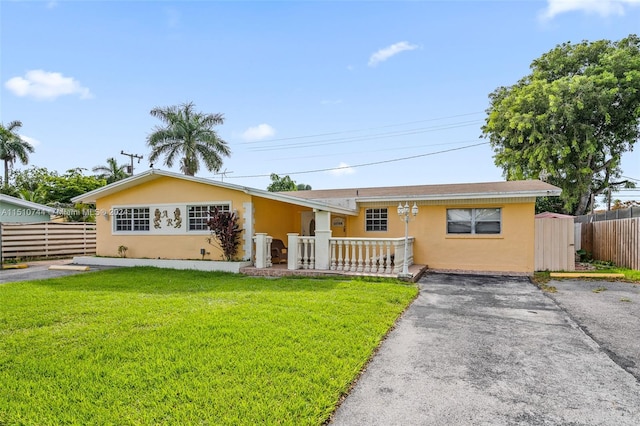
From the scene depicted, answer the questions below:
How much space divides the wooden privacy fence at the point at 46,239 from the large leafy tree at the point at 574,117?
22032 mm

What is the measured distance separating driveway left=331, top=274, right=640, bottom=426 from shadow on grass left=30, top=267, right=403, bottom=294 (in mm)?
3207

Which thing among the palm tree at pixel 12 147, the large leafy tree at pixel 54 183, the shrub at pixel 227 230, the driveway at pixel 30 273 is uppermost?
the palm tree at pixel 12 147

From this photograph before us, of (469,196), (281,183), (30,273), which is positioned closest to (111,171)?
(281,183)

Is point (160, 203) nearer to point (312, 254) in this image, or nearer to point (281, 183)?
point (312, 254)

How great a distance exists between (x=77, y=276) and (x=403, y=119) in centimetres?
2017

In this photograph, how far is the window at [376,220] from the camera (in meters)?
12.5

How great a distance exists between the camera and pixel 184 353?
3.88 m

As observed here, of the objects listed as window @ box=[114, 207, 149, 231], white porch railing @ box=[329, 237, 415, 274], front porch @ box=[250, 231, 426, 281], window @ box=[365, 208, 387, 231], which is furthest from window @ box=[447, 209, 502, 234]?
window @ box=[114, 207, 149, 231]

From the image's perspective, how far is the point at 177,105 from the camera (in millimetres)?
23922

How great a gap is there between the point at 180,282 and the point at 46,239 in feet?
33.5

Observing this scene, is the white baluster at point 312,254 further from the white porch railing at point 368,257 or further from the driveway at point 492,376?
the driveway at point 492,376

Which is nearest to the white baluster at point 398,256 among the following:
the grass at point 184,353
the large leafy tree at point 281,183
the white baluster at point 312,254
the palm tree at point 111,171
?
the white baluster at point 312,254

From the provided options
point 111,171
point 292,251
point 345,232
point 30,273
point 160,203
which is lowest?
point 30,273

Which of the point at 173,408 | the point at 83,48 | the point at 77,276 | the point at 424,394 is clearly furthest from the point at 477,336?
the point at 83,48
